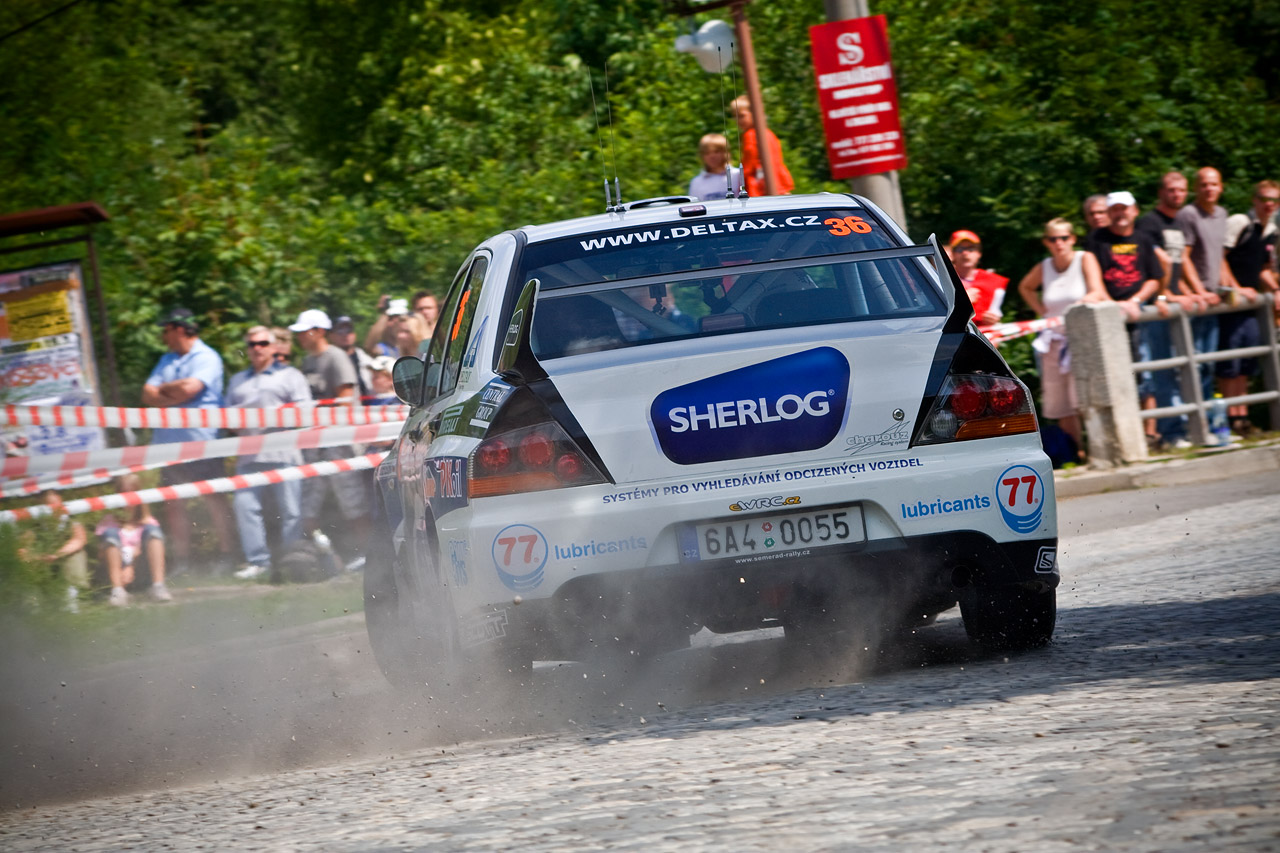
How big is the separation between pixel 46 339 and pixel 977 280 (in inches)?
297

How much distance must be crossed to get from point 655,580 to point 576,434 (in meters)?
0.54

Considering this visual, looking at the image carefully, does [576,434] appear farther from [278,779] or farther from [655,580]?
[278,779]

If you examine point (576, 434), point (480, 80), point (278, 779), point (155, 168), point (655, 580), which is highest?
point (480, 80)

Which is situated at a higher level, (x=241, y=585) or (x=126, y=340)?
(x=126, y=340)

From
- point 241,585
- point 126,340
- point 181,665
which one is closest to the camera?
point 181,665

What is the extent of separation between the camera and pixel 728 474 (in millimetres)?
5449

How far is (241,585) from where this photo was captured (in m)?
12.0

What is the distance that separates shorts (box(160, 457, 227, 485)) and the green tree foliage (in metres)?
4.25

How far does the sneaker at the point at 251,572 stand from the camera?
1208 cm

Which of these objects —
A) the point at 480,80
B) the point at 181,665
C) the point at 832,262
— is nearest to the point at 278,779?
the point at 832,262

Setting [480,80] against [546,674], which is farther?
[480,80]

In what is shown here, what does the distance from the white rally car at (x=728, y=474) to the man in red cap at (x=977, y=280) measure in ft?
24.5

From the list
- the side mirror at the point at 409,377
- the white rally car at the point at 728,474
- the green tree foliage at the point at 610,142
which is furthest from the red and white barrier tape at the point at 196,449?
the white rally car at the point at 728,474

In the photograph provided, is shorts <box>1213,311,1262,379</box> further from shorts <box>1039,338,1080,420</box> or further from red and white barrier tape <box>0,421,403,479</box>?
red and white barrier tape <box>0,421,403,479</box>
